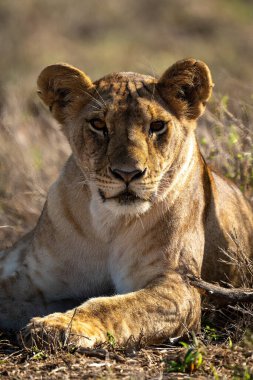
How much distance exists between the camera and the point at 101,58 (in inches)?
665

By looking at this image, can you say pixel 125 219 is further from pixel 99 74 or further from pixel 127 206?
pixel 99 74

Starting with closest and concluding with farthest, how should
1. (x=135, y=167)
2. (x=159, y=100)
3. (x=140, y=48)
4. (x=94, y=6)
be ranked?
1. (x=135, y=167)
2. (x=159, y=100)
3. (x=140, y=48)
4. (x=94, y=6)

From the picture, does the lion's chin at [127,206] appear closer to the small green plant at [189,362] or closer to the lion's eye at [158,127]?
the lion's eye at [158,127]

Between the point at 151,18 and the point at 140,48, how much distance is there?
12.4 ft

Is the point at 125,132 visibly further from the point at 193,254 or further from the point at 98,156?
the point at 193,254

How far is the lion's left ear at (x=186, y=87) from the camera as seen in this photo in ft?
17.9

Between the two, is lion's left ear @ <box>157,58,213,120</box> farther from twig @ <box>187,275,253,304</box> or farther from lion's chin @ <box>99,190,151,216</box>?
twig @ <box>187,275,253,304</box>

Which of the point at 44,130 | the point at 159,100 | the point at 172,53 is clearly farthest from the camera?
the point at 172,53

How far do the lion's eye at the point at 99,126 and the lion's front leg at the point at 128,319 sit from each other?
0.84m

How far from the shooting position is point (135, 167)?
4.98m

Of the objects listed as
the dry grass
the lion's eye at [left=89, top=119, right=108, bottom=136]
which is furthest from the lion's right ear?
the dry grass

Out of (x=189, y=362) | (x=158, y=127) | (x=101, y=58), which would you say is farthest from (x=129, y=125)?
(x=101, y=58)

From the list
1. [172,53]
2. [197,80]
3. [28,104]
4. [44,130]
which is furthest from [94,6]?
[197,80]

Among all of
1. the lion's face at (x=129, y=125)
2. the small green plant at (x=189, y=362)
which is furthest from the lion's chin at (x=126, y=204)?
the small green plant at (x=189, y=362)
